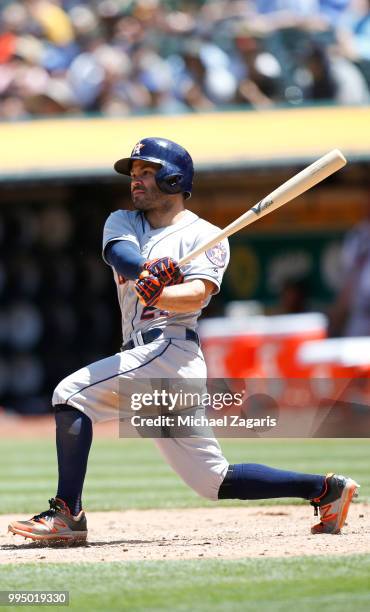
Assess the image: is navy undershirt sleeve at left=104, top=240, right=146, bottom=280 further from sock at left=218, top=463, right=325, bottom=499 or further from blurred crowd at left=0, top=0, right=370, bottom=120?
blurred crowd at left=0, top=0, right=370, bottom=120

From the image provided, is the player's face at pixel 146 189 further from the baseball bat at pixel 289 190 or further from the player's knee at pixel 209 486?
the player's knee at pixel 209 486

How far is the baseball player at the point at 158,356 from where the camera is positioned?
190 inches

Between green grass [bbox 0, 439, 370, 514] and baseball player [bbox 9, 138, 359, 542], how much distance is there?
5.43 feet

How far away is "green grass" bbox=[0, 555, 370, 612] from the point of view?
11.8 ft

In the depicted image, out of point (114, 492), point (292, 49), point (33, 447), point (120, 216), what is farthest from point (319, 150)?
point (120, 216)

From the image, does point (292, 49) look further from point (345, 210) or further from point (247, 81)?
point (345, 210)

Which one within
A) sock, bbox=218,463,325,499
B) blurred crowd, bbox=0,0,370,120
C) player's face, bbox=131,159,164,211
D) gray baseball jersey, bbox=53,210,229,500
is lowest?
sock, bbox=218,463,325,499

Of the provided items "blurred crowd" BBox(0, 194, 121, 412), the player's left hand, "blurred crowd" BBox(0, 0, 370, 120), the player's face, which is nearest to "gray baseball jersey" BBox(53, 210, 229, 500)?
the player's face

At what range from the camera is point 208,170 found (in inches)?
502

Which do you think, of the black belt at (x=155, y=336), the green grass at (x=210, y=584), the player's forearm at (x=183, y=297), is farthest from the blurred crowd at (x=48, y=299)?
the green grass at (x=210, y=584)

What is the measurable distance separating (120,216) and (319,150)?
764cm

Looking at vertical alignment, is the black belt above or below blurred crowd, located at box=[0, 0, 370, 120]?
below

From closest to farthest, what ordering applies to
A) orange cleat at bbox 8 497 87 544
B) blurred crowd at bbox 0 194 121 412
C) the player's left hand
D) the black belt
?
the player's left hand, orange cleat at bbox 8 497 87 544, the black belt, blurred crowd at bbox 0 194 121 412

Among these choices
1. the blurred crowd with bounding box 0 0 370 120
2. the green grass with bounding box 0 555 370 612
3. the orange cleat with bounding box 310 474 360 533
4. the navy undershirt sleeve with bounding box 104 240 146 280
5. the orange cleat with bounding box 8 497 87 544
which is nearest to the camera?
the green grass with bounding box 0 555 370 612
